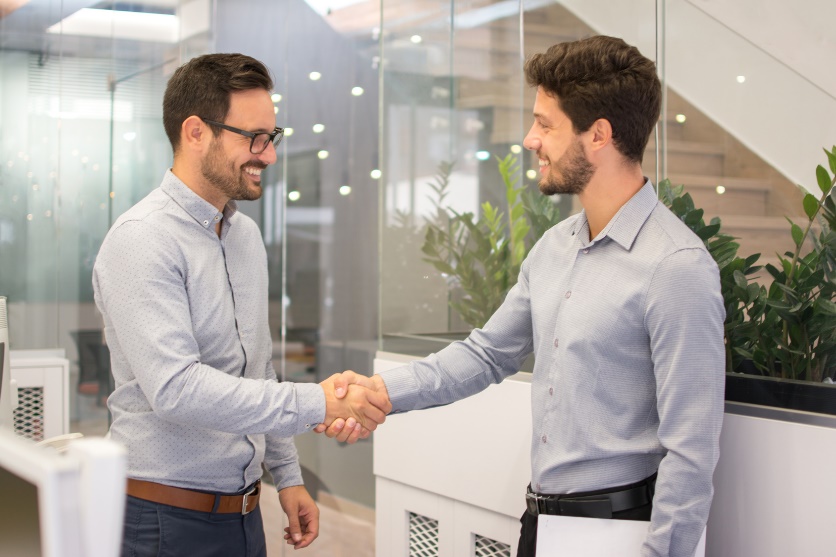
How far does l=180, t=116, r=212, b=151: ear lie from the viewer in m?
1.93

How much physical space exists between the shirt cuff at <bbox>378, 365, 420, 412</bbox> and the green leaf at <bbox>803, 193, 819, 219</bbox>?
3.21 ft

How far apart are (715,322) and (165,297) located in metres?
1.06

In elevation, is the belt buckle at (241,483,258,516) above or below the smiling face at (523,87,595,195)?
below

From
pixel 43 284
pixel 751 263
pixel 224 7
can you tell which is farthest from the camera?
pixel 224 7

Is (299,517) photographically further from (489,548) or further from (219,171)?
(219,171)

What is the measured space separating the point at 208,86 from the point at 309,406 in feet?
2.49

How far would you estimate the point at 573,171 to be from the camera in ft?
5.77

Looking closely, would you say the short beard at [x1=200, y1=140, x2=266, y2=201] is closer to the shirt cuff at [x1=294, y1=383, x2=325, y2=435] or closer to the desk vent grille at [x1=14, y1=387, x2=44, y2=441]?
the shirt cuff at [x1=294, y1=383, x2=325, y2=435]

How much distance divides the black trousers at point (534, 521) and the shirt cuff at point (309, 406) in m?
0.49

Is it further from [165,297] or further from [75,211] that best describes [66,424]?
[165,297]

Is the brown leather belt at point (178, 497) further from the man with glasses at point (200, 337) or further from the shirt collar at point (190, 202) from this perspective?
the shirt collar at point (190, 202)

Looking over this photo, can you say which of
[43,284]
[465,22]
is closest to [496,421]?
[465,22]

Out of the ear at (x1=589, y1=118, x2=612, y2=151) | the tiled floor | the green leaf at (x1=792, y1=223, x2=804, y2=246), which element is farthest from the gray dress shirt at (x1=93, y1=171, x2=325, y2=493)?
the tiled floor

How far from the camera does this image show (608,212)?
1.72 meters
